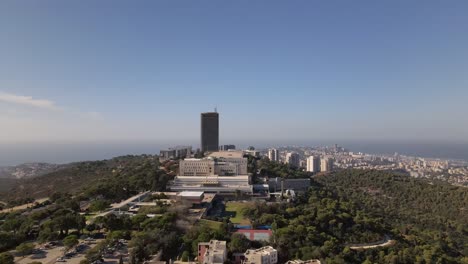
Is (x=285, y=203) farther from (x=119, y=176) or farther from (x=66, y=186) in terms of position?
(x=66, y=186)

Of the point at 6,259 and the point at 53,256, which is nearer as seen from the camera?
the point at 6,259

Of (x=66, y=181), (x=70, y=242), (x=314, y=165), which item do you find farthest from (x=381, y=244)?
(x=314, y=165)

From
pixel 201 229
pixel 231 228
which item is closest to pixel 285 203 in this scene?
pixel 231 228

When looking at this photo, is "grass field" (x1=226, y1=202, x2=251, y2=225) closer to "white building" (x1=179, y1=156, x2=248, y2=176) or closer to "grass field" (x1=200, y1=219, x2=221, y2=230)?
Answer: "grass field" (x1=200, y1=219, x2=221, y2=230)

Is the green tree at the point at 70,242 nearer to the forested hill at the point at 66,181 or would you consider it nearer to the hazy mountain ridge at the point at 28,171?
the forested hill at the point at 66,181

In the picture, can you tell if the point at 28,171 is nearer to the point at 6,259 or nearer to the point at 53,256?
the point at 53,256

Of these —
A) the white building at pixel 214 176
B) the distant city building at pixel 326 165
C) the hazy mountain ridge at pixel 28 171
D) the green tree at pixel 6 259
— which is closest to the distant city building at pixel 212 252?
the green tree at pixel 6 259

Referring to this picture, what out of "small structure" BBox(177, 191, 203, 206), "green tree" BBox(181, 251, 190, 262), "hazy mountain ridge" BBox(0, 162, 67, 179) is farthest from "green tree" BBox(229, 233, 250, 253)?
"hazy mountain ridge" BBox(0, 162, 67, 179)
